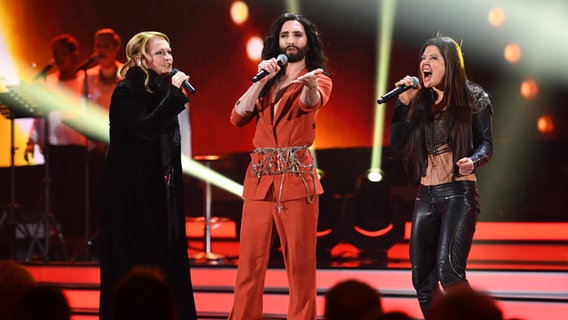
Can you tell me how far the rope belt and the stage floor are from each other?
106cm

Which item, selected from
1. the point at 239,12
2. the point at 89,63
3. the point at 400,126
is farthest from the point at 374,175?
the point at 400,126

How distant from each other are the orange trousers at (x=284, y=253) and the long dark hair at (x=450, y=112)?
0.53 m

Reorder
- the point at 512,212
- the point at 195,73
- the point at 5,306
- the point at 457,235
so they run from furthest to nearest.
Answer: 1. the point at 195,73
2. the point at 512,212
3. the point at 457,235
4. the point at 5,306

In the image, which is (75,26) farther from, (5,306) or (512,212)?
(5,306)

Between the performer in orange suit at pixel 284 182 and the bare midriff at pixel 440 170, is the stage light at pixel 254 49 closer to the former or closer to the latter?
the performer in orange suit at pixel 284 182

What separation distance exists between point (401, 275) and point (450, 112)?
2400 mm

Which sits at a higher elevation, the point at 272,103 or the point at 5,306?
the point at 272,103

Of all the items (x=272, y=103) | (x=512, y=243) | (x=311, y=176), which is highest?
(x=272, y=103)

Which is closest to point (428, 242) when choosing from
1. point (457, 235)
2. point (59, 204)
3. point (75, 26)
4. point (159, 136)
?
point (457, 235)

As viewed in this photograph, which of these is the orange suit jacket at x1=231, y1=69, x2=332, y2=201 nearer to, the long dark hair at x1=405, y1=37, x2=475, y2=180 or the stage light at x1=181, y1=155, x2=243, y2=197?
the long dark hair at x1=405, y1=37, x2=475, y2=180

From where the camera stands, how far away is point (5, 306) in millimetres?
1969

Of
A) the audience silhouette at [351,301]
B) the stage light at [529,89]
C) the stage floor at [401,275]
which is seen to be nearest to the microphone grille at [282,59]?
the stage floor at [401,275]

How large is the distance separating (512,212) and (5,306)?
6.15 meters

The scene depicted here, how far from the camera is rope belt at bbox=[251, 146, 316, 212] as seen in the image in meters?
3.72
